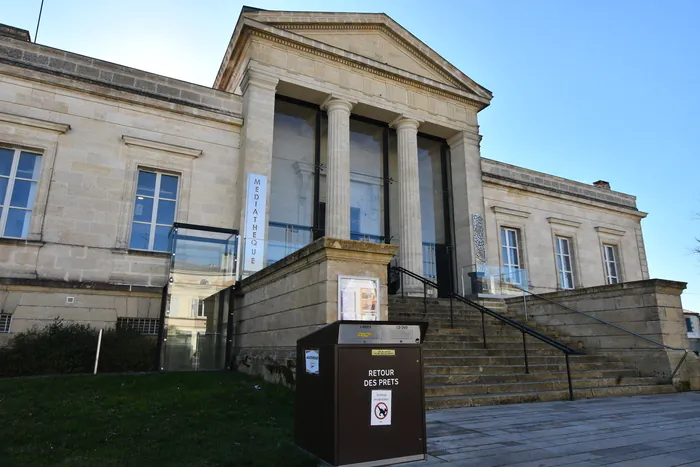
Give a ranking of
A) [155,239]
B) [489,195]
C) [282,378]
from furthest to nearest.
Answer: [489,195]
[155,239]
[282,378]

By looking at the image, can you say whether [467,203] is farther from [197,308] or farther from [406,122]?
[197,308]

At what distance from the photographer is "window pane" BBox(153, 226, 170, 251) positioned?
13938 mm

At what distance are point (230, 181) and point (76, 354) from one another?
7035mm

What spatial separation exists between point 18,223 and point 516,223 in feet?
61.6

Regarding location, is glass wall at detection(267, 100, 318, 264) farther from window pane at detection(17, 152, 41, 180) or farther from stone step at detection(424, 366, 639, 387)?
stone step at detection(424, 366, 639, 387)

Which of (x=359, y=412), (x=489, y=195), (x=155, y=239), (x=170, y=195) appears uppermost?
(x=489, y=195)

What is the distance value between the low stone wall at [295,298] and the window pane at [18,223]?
21.9 ft

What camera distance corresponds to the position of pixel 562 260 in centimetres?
2267

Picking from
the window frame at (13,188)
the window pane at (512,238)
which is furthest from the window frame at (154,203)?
the window pane at (512,238)

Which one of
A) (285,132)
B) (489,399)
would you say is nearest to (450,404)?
(489,399)

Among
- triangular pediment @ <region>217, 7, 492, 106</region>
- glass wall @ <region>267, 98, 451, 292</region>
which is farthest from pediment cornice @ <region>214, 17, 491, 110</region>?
glass wall @ <region>267, 98, 451, 292</region>

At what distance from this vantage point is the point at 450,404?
298 inches

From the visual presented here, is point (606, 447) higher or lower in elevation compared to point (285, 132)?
lower

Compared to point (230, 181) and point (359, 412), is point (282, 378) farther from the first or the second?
point (230, 181)
